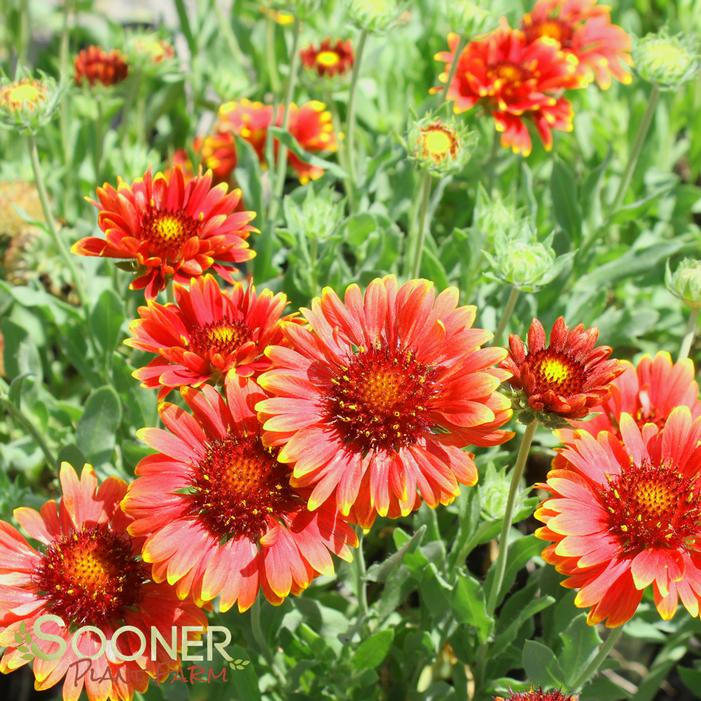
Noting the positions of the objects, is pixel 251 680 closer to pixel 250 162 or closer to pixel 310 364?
pixel 310 364

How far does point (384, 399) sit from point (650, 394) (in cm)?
53

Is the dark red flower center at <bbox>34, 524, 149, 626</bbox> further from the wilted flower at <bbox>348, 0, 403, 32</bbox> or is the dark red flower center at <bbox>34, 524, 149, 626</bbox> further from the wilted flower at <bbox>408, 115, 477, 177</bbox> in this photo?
the wilted flower at <bbox>348, 0, 403, 32</bbox>

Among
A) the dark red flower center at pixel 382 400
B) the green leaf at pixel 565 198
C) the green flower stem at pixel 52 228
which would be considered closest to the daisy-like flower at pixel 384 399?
the dark red flower center at pixel 382 400

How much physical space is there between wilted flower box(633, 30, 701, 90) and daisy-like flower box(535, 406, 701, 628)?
707 millimetres

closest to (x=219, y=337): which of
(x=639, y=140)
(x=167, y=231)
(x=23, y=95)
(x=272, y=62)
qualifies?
(x=167, y=231)

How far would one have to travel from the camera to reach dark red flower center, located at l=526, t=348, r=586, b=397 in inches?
46.6

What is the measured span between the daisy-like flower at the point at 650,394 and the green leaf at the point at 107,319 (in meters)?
0.89

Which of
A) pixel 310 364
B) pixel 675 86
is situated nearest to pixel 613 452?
pixel 310 364

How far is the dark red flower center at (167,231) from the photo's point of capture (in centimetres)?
142

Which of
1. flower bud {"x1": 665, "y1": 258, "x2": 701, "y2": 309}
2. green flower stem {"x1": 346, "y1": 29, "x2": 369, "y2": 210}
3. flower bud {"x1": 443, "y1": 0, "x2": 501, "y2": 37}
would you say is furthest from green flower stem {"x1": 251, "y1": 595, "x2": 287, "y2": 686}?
flower bud {"x1": 443, "y1": 0, "x2": 501, "y2": 37}

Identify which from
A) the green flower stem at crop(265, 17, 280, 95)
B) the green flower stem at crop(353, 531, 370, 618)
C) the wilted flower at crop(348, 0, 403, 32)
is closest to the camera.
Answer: the green flower stem at crop(353, 531, 370, 618)

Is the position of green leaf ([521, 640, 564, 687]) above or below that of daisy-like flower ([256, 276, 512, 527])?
below

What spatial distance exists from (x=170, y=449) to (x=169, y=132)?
5.69 feet

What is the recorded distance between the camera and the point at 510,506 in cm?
126
